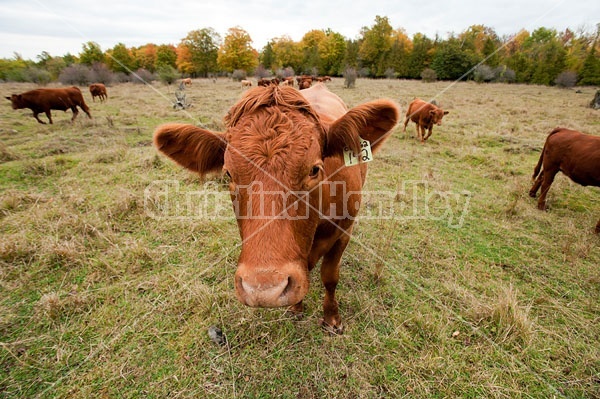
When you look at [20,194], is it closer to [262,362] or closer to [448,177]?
[262,362]

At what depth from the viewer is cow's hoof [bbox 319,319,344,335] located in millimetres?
2721

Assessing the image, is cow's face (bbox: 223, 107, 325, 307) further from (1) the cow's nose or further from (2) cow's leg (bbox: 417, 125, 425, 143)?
(2) cow's leg (bbox: 417, 125, 425, 143)

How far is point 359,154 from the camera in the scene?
214cm

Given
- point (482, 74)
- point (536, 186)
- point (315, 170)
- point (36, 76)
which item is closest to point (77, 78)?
point (36, 76)

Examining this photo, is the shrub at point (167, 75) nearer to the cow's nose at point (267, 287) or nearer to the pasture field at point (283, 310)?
the pasture field at point (283, 310)

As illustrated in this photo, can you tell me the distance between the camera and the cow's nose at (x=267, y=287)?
1.41 m

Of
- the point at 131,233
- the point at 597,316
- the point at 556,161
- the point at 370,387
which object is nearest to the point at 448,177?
the point at 556,161

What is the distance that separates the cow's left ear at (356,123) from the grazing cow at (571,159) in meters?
5.02

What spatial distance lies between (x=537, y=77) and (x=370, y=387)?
51.9 metres

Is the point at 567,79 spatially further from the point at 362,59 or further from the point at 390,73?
the point at 362,59

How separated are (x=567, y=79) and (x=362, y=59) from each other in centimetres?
3502

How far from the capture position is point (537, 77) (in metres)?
36.7

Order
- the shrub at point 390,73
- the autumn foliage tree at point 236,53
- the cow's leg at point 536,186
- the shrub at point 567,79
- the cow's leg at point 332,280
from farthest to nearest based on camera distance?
the autumn foliage tree at point 236,53
the shrub at point 390,73
the shrub at point 567,79
the cow's leg at point 536,186
the cow's leg at point 332,280

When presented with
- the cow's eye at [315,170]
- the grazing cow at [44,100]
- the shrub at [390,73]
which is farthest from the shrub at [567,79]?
the grazing cow at [44,100]
